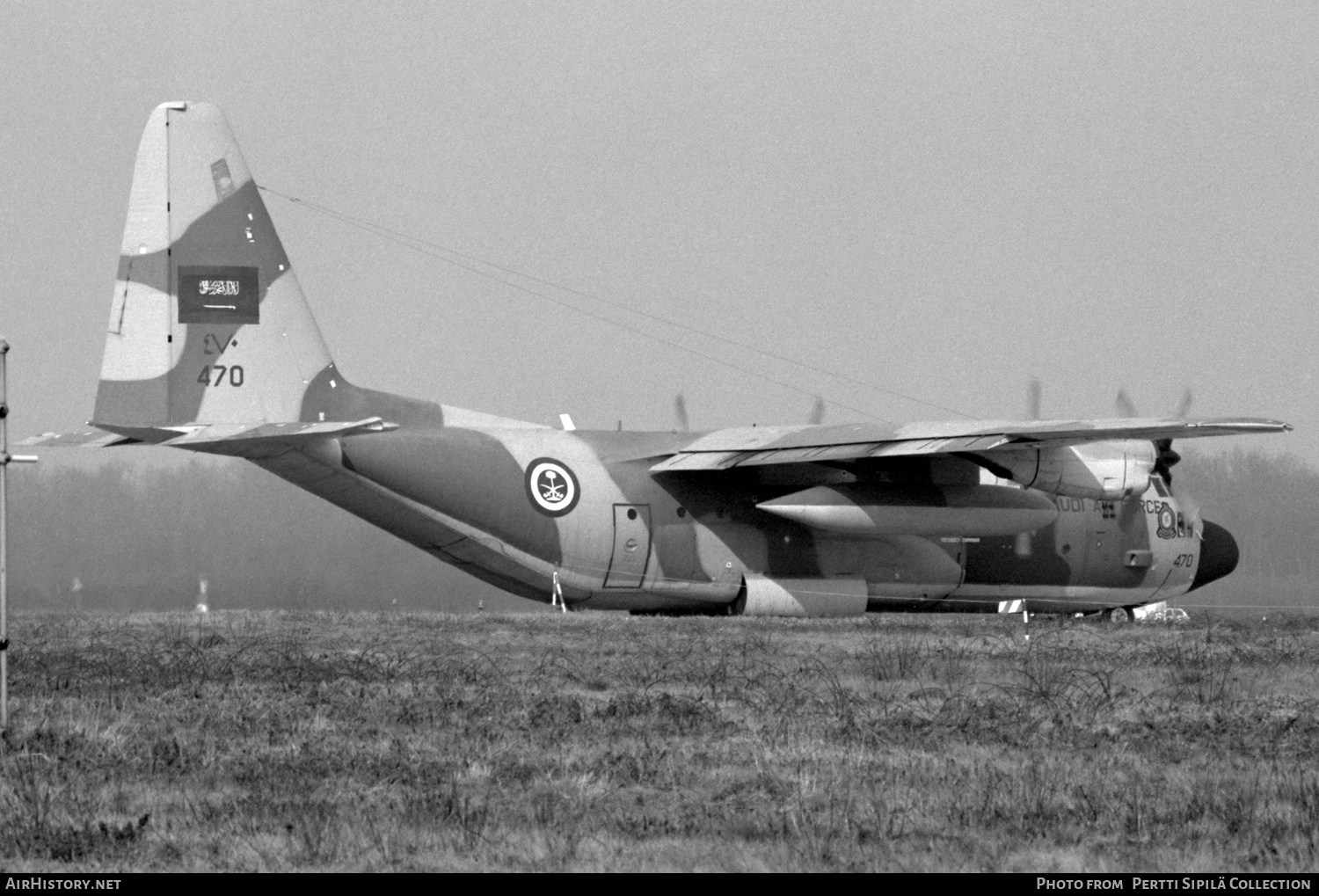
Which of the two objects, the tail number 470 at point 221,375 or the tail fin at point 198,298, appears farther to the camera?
the tail number 470 at point 221,375

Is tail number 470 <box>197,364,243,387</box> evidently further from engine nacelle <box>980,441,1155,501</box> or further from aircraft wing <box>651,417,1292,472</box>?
engine nacelle <box>980,441,1155,501</box>

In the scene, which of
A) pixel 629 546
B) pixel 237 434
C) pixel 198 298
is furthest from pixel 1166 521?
pixel 198 298

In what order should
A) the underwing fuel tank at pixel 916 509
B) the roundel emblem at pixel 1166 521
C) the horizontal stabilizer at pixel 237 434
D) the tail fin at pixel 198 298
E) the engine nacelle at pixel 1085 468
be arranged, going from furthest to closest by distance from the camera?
the roundel emblem at pixel 1166 521 → the engine nacelle at pixel 1085 468 → the underwing fuel tank at pixel 916 509 → the tail fin at pixel 198 298 → the horizontal stabilizer at pixel 237 434

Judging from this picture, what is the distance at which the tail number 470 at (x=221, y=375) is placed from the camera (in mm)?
22297

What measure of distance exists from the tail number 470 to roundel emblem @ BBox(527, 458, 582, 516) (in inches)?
180

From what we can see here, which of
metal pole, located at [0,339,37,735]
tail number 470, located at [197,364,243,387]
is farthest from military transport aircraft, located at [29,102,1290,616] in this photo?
metal pole, located at [0,339,37,735]

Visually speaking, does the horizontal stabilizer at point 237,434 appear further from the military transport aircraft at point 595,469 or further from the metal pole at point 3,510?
the metal pole at point 3,510

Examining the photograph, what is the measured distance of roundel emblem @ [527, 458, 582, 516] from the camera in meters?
24.2

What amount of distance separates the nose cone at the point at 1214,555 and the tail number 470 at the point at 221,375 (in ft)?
60.9

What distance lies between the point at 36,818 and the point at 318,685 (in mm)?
5674

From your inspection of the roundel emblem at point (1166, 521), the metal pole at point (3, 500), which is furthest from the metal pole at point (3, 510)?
the roundel emblem at point (1166, 521)

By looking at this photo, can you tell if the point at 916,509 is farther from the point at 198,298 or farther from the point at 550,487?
the point at 198,298

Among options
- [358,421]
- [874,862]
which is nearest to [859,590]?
[358,421]

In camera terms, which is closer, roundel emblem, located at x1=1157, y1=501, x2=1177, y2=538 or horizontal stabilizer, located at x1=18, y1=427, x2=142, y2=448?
horizontal stabilizer, located at x1=18, y1=427, x2=142, y2=448
